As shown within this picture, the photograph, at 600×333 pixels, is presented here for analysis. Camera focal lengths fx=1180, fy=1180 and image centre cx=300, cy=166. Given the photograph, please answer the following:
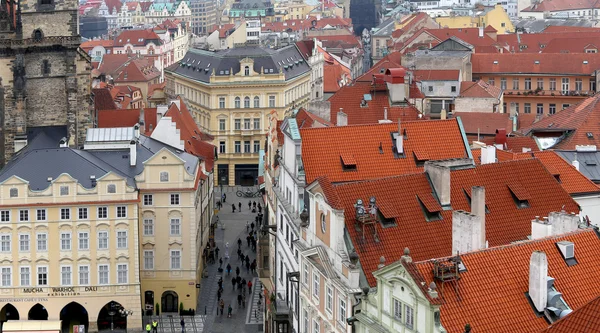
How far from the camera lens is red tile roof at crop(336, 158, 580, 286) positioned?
→ 51.1 metres

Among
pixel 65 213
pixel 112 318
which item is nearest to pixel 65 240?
pixel 65 213

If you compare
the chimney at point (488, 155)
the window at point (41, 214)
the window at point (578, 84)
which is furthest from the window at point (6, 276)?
the window at point (578, 84)

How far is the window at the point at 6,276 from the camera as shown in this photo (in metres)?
77.9

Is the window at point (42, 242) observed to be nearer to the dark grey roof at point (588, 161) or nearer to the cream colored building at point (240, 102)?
the dark grey roof at point (588, 161)

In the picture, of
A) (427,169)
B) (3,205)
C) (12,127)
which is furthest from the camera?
(12,127)

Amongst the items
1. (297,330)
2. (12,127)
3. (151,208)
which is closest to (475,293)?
(297,330)

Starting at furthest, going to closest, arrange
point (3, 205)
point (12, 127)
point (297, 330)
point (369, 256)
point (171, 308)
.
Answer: point (12, 127) < point (171, 308) < point (3, 205) < point (297, 330) < point (369, 256)

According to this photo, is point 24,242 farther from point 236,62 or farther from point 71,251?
point 236,62

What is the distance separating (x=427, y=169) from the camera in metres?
55.6

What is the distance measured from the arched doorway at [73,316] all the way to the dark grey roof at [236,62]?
58.9 m

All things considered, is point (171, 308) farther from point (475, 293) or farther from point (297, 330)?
point (475, 293)

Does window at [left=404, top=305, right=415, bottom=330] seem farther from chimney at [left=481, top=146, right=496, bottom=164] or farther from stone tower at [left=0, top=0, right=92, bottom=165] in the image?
stone tower at [left=0, top=0, right=92, bottom=165]

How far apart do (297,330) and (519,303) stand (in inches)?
773

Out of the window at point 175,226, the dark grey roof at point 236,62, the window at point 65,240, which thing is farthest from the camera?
the dark grey roof at point 236,62
